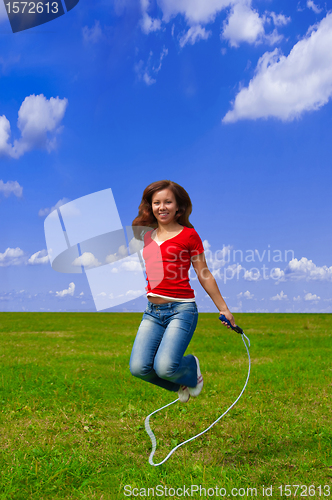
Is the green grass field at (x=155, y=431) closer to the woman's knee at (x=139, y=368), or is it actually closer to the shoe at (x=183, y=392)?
the shoe at (x=183, y=392)

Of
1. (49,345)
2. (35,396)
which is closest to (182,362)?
(35,396)

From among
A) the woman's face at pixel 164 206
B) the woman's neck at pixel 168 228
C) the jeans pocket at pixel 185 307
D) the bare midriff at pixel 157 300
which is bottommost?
the jeans pocket at pixel 185 307

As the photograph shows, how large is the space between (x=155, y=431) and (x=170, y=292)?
302cm

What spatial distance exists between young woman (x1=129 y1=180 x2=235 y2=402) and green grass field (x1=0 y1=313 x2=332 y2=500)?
4.05 feet

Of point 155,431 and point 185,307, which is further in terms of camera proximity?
point 155,431

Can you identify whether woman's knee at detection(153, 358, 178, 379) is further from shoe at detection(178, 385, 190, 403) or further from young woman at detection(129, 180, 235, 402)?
shoe at detection(178, 385, 190, 403)

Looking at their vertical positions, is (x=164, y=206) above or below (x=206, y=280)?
above

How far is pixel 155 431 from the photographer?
6742 millimetres

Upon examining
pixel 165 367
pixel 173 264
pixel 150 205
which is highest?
pixel 150 205

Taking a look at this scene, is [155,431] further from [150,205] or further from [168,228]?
[150,205]

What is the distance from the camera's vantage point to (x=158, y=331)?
203 inches

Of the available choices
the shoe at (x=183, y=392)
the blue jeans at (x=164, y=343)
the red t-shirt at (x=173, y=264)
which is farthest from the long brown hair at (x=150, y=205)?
the shoe at (x=183, y=392)

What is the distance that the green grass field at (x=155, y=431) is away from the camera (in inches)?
198

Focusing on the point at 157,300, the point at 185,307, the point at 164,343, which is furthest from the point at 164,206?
the point at 164,343
